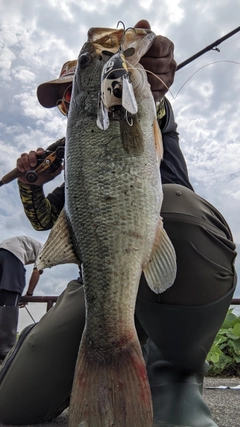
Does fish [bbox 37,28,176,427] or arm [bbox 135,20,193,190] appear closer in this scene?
fish [bbox 37,28,176,427]

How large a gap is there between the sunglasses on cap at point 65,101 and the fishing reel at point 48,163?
37 centimetres

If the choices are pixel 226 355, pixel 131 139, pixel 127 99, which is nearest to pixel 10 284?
pixel 226 355

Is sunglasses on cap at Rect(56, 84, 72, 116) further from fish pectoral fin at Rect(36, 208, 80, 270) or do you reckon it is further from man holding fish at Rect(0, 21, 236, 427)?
fish pectoral fin at Rect(36, 208, 80, 270)

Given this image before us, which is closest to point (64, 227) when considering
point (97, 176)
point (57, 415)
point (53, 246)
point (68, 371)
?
point (53, 246)

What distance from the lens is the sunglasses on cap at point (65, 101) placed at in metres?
3.20

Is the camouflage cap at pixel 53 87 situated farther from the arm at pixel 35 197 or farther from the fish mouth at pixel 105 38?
the fish mouth at pixel 105 38

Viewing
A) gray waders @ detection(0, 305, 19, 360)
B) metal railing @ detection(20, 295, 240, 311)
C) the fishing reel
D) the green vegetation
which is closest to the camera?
the fishing reel

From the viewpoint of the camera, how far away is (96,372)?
1.42 metres

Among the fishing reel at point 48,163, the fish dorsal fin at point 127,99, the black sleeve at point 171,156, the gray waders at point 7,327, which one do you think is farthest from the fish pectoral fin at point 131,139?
the gray waders at point 7,327

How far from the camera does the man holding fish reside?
1695mm

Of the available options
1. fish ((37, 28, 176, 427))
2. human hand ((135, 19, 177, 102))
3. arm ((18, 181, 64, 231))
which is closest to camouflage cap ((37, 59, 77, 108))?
arm ((18, 181, 64, 231))

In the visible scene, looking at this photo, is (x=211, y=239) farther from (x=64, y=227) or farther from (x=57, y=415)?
(x=57, y=415)

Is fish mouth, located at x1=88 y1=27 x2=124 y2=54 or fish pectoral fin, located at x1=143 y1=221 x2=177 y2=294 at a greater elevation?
fish mouth, located at x1=88 y1=27 x2=124 y2=54

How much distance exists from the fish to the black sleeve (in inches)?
25.7
